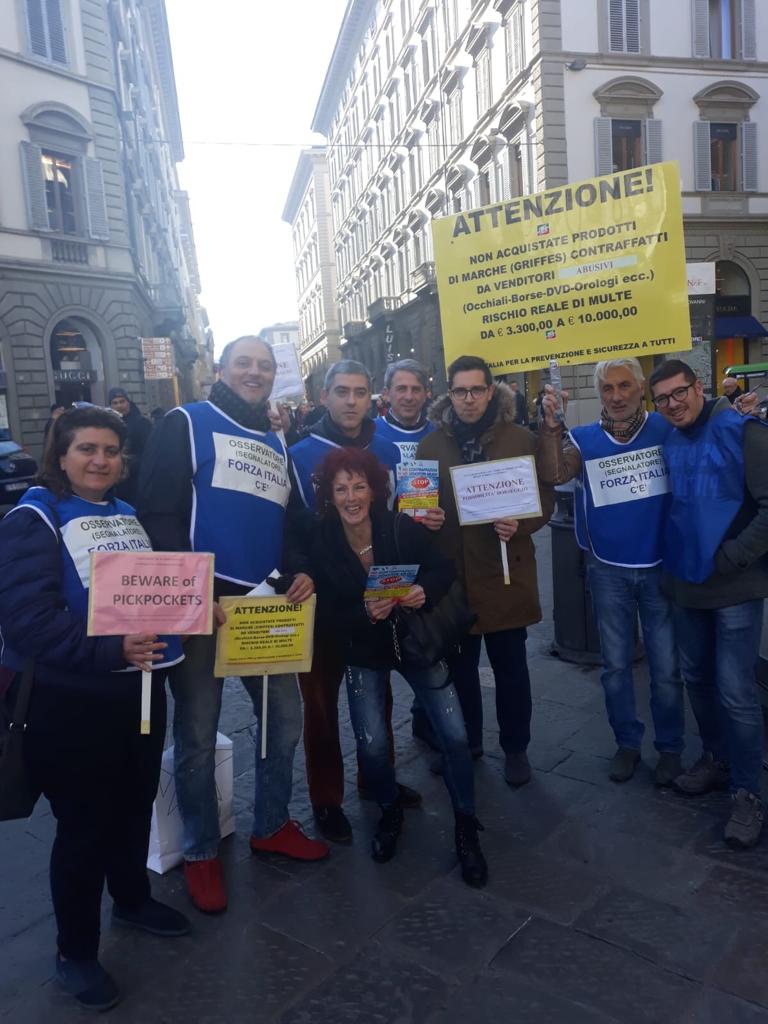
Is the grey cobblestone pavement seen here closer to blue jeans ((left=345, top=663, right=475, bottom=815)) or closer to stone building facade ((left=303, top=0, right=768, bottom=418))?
blue jeans ((left=345, top=663, right=475, bottom=815))

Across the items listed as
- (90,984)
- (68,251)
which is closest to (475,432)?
(90,984)

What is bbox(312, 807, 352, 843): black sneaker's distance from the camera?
3367mm

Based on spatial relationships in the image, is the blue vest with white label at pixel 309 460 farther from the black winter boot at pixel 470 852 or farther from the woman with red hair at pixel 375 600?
the black winter boot at pixel 470 852

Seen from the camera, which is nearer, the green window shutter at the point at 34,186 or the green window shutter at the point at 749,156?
the green window shutter at the point at 34,186

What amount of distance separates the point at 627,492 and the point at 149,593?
7.04 ft

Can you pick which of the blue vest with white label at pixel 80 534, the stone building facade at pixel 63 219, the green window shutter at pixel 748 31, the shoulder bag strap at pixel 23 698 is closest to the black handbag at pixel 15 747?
the shoulder bag strap at pixel 23 698

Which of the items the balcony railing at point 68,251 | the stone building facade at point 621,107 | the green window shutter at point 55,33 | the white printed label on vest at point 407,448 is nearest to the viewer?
the white printed label on vest at point 407,448

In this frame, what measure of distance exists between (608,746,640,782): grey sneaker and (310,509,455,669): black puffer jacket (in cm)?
135

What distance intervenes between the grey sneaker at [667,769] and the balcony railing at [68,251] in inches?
767

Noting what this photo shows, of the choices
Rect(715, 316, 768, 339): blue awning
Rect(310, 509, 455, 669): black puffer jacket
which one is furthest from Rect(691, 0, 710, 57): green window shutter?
Rect(310, 509, 455, 669): black puffer jacket

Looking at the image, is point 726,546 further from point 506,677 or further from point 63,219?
point 63,219

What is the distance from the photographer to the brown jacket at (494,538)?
3.62m

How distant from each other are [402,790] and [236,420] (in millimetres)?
1860

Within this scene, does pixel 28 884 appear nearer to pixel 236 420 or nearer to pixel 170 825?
pixel 170 825
